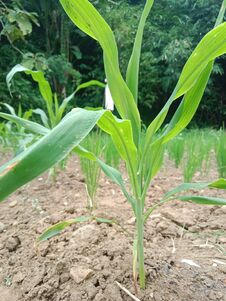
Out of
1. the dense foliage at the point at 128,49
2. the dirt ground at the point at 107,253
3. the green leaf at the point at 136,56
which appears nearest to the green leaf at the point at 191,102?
the green leaf at the point at 136,56

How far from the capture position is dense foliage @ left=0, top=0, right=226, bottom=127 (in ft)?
24.2

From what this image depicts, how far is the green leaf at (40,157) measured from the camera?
254mm

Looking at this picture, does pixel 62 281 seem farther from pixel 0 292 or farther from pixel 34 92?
pixel 34 92

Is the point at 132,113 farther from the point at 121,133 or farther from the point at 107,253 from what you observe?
the point at 107,253

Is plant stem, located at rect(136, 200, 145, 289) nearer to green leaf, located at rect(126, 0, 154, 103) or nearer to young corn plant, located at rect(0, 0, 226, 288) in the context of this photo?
young corn plant, located at rect(0, 0, 226, 288)

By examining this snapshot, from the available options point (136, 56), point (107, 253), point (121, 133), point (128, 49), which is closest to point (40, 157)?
point (121, 133)

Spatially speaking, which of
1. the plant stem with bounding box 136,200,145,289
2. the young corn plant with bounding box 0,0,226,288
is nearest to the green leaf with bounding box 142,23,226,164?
the young corn plant with bounding box 0,0,226,288

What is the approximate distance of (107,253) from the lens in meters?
0.72

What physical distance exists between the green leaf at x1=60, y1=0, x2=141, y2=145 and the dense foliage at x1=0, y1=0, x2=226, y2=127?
252 inches

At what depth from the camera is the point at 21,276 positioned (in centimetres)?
71

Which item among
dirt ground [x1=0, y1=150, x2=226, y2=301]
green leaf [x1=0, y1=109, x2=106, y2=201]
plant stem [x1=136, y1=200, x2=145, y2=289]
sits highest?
green leaf [x1=0, y1=109, x2=106, y2=201]

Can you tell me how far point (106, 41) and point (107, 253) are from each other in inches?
18.0

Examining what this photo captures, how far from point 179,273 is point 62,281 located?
24 centimetres

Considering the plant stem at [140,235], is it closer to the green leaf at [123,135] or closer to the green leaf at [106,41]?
the green leaf at [123,135]
